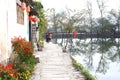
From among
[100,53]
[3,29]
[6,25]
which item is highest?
[6,25]

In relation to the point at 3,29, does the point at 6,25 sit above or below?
above

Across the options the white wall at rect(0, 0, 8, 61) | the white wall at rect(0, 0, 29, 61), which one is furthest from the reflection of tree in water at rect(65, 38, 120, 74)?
the white wall at rect(0, 0, 8, 61)

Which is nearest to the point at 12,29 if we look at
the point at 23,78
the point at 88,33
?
the point at 23,78

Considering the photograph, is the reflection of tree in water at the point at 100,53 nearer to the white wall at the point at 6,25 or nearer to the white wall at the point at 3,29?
the white wall at the point at 6,25

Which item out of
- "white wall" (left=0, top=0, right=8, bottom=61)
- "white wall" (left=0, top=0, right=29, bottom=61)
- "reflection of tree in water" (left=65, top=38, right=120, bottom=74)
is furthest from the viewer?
"reflection of tree in water" (left=65, top=38, right=120, bottom=74)

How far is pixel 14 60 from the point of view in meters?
13.2

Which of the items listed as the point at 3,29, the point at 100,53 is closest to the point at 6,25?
the point at 3,29

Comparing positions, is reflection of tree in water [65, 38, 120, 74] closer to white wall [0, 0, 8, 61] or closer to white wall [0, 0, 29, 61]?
white wall [0, 0, 29, 61]

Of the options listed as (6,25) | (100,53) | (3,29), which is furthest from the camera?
(100,53)

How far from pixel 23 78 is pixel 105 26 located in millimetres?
58874

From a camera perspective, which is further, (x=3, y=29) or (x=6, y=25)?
(x=6, y=25)

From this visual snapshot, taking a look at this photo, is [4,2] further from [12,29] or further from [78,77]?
[78,77]

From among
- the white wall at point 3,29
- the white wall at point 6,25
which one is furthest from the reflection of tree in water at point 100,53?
the white wall at point 3,29

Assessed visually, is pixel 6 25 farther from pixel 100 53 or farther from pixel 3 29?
pixel 100 53
